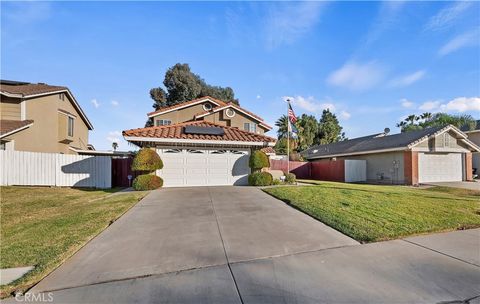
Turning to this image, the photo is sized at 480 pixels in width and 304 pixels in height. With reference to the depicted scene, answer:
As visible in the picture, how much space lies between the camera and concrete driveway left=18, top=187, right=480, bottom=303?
2.91 meters

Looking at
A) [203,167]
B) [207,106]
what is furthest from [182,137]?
[207,106]

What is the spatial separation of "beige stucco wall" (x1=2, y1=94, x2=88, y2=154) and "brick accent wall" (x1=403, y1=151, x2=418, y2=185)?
85.1 feet

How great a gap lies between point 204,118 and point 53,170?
12.0 metres

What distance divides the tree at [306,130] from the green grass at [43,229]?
3330 centimetres

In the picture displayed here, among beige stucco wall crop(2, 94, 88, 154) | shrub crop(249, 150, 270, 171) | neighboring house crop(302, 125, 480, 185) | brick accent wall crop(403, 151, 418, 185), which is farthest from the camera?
neighboring house crop(302, 125, 480, 185)

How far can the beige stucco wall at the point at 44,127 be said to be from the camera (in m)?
15.3

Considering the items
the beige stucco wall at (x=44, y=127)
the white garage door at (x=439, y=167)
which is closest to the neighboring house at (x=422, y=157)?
the white garage door at (x=439, y=167)

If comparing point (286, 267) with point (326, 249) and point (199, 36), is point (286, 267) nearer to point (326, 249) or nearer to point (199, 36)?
point (326, 249)

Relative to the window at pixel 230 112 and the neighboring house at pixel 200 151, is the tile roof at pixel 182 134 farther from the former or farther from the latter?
the window at pixel 230 112

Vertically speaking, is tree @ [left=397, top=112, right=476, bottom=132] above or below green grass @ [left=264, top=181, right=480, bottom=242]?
above

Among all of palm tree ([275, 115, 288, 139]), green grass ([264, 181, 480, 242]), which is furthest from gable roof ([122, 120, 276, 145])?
palm tree ([275, 115, 288, 139])

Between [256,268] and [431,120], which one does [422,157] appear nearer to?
[256,268]

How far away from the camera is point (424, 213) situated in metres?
6.84

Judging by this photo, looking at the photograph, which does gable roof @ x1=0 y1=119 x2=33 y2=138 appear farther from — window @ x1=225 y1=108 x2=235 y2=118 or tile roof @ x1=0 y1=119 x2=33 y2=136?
window @ x1=225 y1=108 x2=235 y2=118
